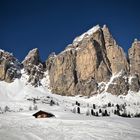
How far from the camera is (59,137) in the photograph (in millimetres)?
40094

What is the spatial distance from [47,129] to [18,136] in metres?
8.09

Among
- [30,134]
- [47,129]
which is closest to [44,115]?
[47,129]

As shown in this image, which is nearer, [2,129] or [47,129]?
[2,129]

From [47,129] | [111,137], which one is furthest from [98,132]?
[47,129]

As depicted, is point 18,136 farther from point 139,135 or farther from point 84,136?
point 139,135

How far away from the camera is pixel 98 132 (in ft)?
150

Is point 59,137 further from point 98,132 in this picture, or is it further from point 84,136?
point 98,132

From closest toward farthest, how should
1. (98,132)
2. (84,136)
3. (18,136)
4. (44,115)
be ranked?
(18,136)
(84,136)
(98,132)
(44,115)

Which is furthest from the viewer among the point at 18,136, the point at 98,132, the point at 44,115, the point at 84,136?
the point at 44,115

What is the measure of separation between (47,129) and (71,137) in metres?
6.68

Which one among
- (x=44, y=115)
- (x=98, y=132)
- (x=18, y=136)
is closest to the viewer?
(x=18, y=136)

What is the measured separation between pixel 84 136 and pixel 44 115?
166 feet

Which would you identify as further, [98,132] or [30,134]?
[98,132]

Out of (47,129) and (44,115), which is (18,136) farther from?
(44,115)
